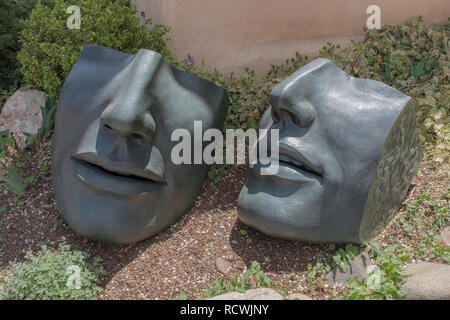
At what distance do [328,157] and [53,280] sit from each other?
1.80 m

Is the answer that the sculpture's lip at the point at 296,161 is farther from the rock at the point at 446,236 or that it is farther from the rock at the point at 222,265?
the rock at the point at 446,236

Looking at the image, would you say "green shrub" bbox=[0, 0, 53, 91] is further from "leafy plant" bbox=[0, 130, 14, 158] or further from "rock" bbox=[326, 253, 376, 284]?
"rock" bbox=[326, 253, 376, 284]

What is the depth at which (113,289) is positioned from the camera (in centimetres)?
292

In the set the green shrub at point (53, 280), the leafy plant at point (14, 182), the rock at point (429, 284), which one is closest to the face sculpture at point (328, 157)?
the rock at point (429, 284)

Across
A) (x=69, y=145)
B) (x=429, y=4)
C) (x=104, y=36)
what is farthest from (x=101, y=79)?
(x=429, y=4)

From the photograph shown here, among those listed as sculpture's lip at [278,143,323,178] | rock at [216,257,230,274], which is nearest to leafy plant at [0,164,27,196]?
rock at [216,257,230,274]

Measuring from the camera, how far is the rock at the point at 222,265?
299cm

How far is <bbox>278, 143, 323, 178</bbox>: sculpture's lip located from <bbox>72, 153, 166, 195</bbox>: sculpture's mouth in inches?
31.2

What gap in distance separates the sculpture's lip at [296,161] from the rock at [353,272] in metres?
0.60

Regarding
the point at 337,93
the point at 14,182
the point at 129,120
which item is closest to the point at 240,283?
the point at 129,120

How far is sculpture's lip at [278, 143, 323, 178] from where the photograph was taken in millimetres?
2826

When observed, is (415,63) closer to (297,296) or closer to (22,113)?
(297,296)

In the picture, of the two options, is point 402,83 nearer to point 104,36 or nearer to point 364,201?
point 364,201

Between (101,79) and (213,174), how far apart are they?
114 cm
